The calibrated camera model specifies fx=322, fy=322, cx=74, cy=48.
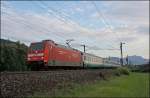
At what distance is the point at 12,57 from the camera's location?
32.9 m

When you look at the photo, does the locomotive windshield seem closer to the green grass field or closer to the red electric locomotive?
the red electric locomotive

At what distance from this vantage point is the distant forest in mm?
31531

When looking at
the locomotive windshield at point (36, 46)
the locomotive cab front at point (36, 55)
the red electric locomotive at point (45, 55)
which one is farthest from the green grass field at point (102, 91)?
the locomotive windshield at point (36, 46)

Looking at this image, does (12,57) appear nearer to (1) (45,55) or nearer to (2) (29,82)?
(1) (45,55)

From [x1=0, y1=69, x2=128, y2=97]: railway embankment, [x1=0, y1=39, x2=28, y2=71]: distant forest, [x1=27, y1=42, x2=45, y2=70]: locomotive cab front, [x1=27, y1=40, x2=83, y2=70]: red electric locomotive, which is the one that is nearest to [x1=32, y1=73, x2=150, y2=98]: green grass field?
[x1=0, y1=69, x2=128, y2=97]: railway embankment

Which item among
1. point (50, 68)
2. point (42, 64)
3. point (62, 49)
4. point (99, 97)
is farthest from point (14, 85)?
point (62, 49)

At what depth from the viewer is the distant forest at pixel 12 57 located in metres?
31.5

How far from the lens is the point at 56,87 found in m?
18.4

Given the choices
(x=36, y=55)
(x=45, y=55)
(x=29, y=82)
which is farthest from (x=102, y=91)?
(x=36, y=55)

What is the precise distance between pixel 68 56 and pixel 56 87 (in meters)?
15.4

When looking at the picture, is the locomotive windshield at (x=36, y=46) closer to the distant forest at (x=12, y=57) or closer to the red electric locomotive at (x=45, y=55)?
the red electric locomotive at (x=45, y=55)

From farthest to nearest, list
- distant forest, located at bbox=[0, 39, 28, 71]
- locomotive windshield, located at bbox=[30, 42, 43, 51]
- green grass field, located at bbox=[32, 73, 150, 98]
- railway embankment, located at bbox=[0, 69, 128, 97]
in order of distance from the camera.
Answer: distant forest, located at bbox=[0, 39, 28, 71] < locomotive windshield, located at bbox=[30, 42, 43, 51] < green grass field, located at bbox=[32, 73, 150, 98] < railway embankment, located at bbox=[0, 69, 128, 97]

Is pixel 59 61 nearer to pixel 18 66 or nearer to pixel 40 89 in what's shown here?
pixel 18 66

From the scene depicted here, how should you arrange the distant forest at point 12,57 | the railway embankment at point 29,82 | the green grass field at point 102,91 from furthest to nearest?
1. the distant forest at point 12,57
2. the green grass field at point 102,91
3. the railway embankment at point 29,82
